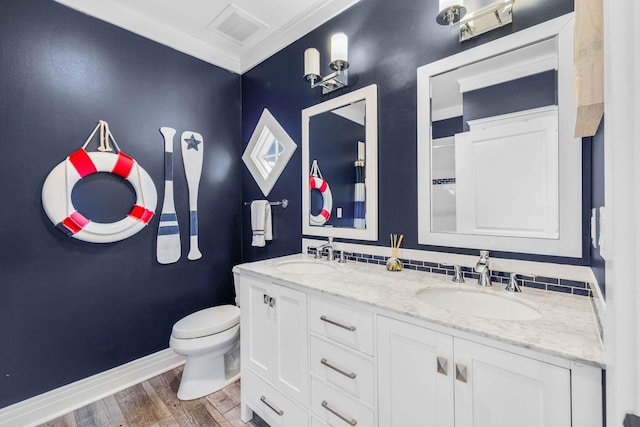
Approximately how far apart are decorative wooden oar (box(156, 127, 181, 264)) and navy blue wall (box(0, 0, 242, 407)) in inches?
1.9

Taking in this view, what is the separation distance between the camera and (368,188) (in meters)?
1.70

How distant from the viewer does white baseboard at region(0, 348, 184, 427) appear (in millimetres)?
1565

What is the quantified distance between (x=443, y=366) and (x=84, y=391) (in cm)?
216

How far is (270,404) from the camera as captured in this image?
1456 mm

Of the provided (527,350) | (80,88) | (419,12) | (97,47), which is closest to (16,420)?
(80,88)

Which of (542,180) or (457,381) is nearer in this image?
(457,381)

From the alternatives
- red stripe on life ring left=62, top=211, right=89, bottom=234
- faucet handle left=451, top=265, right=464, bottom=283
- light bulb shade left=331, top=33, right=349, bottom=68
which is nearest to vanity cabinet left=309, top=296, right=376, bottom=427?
faucet handle left=451, top=265, right=464, bottom=283

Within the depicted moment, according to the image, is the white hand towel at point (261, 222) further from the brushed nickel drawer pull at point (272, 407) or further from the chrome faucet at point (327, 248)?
the brushed nickel drawer pull at point (272, 407)

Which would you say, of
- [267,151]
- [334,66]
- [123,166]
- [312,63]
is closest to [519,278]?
[334,66]

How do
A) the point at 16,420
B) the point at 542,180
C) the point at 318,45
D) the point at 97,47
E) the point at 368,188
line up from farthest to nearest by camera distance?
the point at 318,45 < the point at 97,47 < the point at 368,188 < the point at 16,420 < the point at 542,180

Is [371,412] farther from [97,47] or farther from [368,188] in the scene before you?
[97,47]

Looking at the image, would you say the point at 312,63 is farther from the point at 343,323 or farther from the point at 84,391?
the point at 84,391

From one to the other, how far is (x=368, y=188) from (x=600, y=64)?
1.17 m

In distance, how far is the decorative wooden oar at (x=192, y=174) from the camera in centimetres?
224
